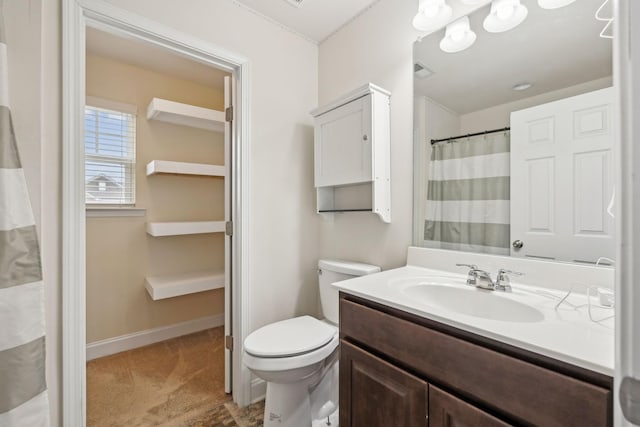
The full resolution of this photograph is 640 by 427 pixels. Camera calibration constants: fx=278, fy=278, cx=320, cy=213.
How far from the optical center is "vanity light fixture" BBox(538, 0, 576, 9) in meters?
1.03

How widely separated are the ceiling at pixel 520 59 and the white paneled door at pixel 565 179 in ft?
0.33

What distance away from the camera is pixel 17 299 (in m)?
0.85

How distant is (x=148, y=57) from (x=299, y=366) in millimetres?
2496

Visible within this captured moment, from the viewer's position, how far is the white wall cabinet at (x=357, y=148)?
4.94 feet

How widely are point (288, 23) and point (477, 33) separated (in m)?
1.17

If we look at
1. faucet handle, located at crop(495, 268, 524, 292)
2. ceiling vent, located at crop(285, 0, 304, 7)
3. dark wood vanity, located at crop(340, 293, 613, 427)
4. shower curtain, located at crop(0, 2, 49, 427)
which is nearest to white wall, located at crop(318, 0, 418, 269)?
ceiling vent, located at crop(285, 0, 304, 7)

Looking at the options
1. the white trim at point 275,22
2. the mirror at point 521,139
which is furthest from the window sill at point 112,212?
the mirror at point 521,139

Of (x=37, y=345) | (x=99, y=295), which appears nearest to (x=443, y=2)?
(x=37, y=345)

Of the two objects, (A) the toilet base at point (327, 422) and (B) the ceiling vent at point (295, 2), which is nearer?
(A) the toilet base at point (327, 422)

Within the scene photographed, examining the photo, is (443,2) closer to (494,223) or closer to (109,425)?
(494,223)

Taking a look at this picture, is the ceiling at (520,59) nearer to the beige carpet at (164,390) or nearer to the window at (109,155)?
the beige carpet at (164,390)

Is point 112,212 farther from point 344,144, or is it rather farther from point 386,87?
point 386,87

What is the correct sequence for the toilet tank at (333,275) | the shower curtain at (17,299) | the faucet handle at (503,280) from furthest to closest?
the toilet tank at (333,275)
the faucet handle at (503,280)
the shower curtain at (17,299)

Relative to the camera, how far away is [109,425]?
1495mm
